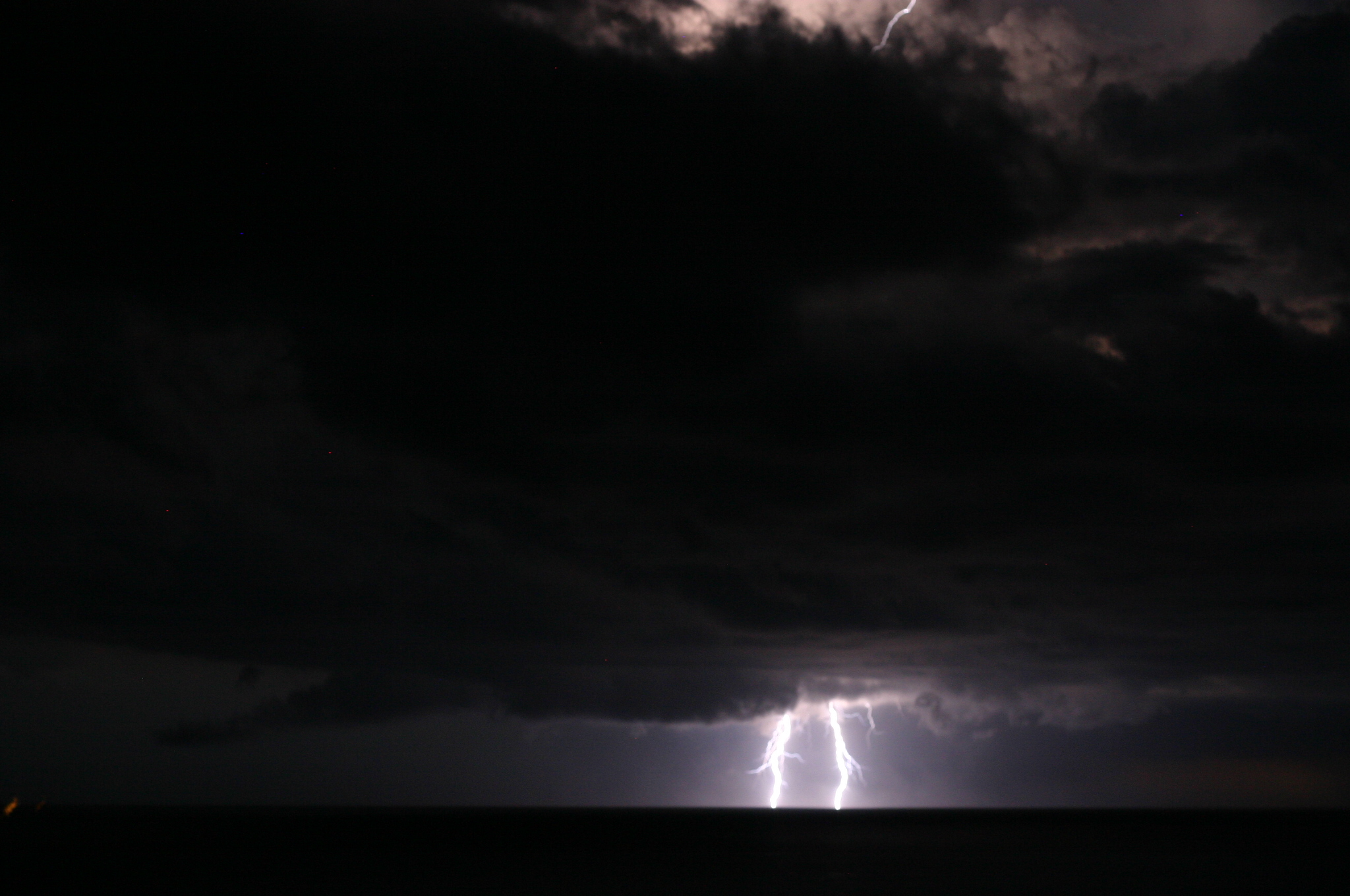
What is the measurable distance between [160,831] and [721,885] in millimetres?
145164

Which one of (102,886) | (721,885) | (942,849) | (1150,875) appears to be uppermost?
(942,849)

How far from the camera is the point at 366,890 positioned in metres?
73.5

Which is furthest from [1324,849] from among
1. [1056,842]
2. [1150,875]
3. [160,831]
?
[160,831]

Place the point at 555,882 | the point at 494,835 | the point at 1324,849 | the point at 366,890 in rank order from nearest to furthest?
the point at 366,890 < the point at 555,882 < the point at 1324,849 < the point at 494,835

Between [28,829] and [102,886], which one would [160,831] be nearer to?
[28,829]

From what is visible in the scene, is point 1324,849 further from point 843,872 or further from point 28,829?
point 28,829

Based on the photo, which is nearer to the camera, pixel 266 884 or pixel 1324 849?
pixel 266 884

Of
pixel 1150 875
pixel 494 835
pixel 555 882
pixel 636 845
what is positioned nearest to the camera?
pixel 555 882

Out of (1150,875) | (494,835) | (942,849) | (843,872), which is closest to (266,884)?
(843,872)

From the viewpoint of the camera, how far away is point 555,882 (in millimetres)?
79750

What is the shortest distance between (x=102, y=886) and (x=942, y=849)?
90.9 meters

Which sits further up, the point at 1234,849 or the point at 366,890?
the point at 1234,849

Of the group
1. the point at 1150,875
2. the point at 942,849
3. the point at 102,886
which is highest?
the point at 942,849

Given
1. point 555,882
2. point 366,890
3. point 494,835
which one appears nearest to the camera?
point 366,890
